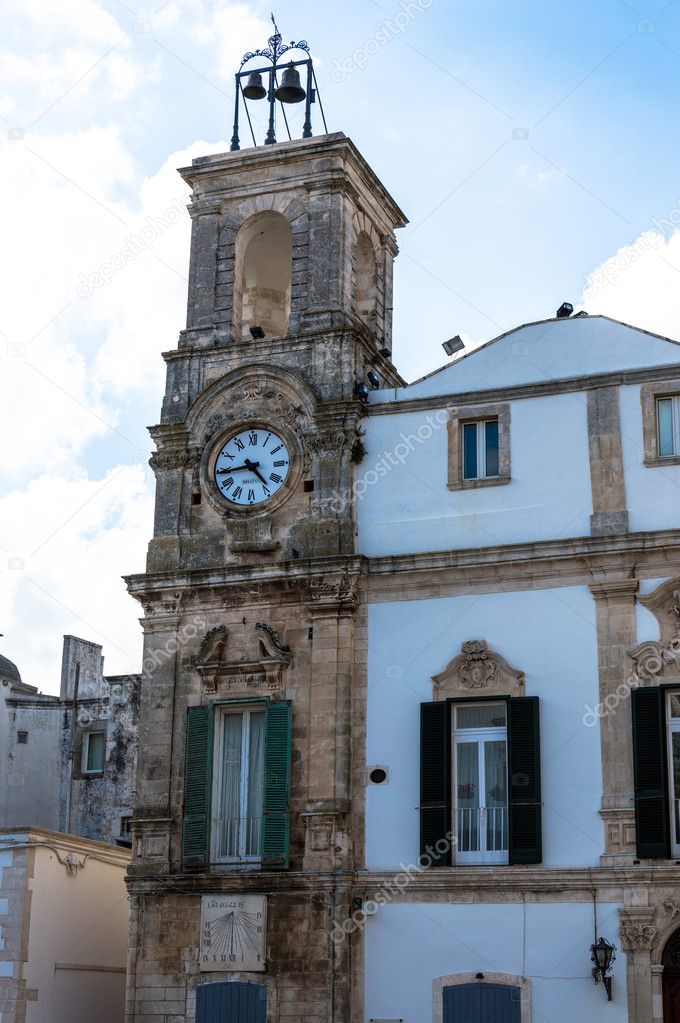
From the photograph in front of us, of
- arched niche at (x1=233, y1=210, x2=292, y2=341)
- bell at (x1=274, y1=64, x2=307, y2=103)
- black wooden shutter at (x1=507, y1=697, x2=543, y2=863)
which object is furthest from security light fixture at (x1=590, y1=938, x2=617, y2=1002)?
bell at (x1=274, y1=64, x2=307, y2=103)

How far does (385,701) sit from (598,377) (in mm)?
6083

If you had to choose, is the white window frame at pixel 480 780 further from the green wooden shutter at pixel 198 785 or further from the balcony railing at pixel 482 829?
the green wooden shutter at pixel 198 785

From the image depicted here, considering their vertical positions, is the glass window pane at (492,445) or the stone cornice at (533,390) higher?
the stone cornice at (533,390)

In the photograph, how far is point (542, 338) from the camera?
26016mm

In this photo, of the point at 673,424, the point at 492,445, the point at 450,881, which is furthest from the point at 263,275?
the point at 450,881

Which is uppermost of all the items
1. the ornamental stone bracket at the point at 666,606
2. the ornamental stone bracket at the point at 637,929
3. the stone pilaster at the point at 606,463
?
the stone pilaster at the point at 606,463

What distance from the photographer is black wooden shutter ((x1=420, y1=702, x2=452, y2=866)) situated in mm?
23609

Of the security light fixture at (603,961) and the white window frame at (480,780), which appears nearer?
the security light fixture at (603,961)

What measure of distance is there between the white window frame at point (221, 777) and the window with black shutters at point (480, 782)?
2870 millimetres

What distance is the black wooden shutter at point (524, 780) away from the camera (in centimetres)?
2298

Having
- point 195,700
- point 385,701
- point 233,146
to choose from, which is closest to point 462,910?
point 385,701

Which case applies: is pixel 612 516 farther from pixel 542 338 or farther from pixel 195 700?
pixel 195 700

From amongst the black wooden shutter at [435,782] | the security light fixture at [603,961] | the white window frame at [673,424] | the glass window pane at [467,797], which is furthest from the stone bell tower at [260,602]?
the white window frame at [673,424]

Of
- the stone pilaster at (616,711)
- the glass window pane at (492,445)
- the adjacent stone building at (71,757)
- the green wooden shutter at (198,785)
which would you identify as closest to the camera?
the stone pilaster at (616,711)
